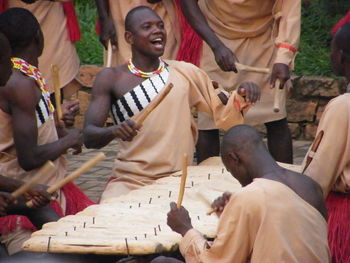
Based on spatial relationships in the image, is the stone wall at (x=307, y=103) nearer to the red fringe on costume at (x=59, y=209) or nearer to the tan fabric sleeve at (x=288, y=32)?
the tan fabric sleeve at (x=288, y=32)

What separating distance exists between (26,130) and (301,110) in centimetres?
398

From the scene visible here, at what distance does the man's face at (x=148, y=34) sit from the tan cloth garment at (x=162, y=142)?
0.17 metres

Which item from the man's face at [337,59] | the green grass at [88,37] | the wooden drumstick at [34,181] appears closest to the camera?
the wooden drumstick at [34,181]

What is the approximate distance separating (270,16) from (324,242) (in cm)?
295

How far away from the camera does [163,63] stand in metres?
6.03

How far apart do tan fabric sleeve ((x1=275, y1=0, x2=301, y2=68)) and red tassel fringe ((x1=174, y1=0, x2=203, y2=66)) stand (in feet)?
1.74

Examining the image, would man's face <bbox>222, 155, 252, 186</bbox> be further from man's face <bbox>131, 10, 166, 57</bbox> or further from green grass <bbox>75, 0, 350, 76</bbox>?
green grass <bbox>75, 0, 350, 76</bbox>

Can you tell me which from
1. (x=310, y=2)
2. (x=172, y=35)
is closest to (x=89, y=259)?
(x=172, y=35)

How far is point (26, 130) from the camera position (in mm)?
5301

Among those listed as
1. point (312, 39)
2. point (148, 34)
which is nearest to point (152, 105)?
point (148, 34)

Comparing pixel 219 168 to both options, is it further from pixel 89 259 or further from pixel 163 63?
pixel 89 259

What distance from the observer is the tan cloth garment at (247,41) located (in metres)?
6.85

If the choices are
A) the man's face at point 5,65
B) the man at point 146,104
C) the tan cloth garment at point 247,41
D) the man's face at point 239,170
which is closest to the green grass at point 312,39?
the tan cloth garment at point 247,41

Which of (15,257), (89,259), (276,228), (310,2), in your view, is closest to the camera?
(276,228)
